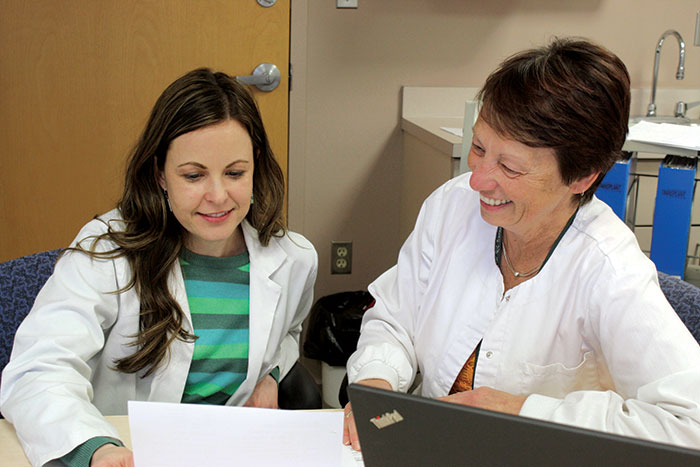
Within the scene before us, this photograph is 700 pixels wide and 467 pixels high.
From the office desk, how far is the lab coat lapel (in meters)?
0.30

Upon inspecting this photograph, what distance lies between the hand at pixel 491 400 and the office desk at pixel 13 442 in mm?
493

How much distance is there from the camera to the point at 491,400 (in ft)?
3.43

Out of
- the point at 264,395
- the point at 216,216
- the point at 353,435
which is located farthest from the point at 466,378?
the point at 216,216

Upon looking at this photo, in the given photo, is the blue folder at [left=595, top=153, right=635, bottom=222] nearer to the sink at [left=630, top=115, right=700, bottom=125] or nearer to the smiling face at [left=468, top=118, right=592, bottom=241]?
the smiling face at [left=468, top=118, right=592, bottom=241]

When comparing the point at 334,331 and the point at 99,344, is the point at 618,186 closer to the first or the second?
the point at 334,331

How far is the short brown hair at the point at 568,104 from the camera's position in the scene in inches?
42.4

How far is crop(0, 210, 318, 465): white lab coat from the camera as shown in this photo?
1.02 meters

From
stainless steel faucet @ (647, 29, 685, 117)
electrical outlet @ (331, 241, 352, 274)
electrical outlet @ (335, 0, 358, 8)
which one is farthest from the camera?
electrical outlet @ (331, 241, 352, 274)

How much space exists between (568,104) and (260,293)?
2.28ft

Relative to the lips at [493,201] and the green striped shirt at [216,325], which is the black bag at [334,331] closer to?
the green striped shirt at [216,325]

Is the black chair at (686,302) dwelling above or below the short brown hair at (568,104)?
below

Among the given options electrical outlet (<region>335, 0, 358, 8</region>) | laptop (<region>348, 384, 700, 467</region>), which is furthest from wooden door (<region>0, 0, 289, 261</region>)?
laptop (<region>348, 384, 700, 467</region>)

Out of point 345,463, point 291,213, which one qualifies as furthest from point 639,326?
point 291,213

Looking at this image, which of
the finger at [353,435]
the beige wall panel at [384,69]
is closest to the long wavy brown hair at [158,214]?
the finger at [353,435]
